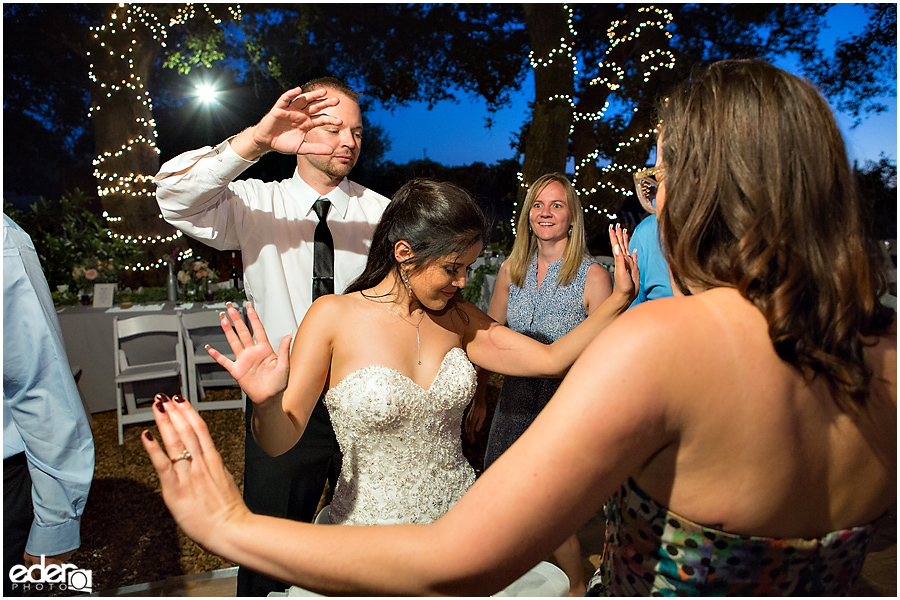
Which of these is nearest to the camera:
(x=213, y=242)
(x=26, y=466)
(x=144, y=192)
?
(x=26, y=466)

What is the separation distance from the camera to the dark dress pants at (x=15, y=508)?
128cm

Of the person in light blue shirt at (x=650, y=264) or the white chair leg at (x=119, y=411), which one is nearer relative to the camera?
the person in light blue shirt at (x=650, y=264)

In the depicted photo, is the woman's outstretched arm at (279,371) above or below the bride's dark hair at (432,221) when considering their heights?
below

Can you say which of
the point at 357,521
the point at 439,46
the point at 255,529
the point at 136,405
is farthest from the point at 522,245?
the point at 439,46

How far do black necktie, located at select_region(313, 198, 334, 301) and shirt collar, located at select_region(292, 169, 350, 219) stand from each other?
7 centimetres

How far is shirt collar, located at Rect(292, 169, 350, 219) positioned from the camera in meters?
2.26

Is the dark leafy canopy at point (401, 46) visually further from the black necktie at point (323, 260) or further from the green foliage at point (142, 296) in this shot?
the black necktie at point (323, 260)

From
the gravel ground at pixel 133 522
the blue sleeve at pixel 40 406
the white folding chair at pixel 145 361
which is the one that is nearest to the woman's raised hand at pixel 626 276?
the blue sleeve at pixel 40 406

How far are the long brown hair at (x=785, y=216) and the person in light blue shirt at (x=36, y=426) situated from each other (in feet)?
4.30

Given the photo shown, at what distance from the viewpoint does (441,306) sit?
173 cm

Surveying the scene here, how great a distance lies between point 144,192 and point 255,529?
22.0 feet

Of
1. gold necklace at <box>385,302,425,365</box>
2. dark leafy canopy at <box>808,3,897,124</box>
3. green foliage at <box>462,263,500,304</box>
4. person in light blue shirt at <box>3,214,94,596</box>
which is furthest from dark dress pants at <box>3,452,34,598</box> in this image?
dark leafy canopy at <box>808,3,897,124</box>

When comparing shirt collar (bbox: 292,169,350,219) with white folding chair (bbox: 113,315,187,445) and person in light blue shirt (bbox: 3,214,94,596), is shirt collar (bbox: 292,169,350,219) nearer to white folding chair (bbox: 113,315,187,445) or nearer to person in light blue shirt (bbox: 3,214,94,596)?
person in light blue shirt (bbox: 3,214,94,596)

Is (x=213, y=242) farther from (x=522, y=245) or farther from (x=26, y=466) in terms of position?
(x=522, y=245)
